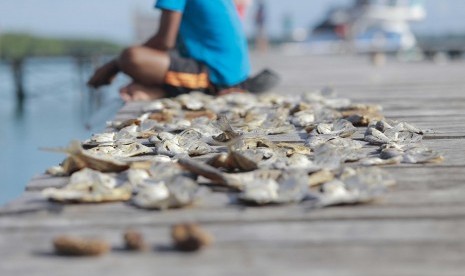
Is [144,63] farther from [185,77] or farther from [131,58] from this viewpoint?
[185,77]

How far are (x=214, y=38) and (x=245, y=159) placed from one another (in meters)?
2.46

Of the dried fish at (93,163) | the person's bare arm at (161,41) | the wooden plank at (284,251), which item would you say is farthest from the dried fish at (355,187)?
the person's bare arm at (161,41)

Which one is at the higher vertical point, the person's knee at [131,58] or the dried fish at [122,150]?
the dried fish at [122,150]

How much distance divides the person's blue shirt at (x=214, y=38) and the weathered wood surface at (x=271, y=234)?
247cm

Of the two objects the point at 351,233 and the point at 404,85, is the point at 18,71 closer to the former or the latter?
the point at 404,85

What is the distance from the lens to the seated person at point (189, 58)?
150 inches

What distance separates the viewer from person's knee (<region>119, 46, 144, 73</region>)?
3789 mm

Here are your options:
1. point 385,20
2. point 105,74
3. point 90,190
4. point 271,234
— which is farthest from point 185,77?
point 385,20

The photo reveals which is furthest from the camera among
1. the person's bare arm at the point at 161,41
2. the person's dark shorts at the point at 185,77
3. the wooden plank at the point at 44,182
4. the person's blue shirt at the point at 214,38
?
the person's blue shirt at the point at 214,38

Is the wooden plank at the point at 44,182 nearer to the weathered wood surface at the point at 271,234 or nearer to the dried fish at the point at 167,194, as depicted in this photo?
the weathered wood surface at the point at 271,234

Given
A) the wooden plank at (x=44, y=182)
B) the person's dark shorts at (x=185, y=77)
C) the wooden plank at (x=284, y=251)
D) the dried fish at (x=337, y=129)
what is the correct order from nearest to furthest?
1. the wooden plank at (x=284, y=251)
2. the wooden plank at (x=44, y=182)
3. the dried fish at (x=337, y=129)
4. the person's dark shorts at (x=185, y=77)

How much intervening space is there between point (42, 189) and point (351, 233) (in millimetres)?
678

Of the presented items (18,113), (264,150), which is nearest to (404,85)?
(264,150)

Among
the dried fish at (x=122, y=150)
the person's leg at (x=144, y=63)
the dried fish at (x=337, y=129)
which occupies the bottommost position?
the person's leg at (x=144, y=63)
